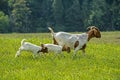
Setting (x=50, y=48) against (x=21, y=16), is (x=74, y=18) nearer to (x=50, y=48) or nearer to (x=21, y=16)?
(x=21, y=16)

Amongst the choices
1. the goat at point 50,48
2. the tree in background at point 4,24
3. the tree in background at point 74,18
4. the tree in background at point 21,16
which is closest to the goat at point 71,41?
the goat at point 50,48

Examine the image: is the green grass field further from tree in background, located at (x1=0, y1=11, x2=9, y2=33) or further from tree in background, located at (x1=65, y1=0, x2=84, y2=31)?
tree in background, located at (x1=65, y1=0, x2=84, y2=31)

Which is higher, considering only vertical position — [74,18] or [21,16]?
[21,16]

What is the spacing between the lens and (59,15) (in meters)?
105

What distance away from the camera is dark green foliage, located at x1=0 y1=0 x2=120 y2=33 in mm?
93625

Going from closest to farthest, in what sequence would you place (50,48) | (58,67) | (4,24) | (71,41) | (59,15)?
(58,67), (50,48), (71,41), (4,24), (59,15)

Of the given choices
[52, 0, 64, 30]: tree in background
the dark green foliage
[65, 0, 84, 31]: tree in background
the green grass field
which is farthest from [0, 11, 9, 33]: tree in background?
the green grass field

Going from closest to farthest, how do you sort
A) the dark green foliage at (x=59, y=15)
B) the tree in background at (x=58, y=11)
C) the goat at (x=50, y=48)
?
the goat at (x=50, y=48), the dark green foliage at (x=59, y=15), the tree in background at (x=58, y=11)

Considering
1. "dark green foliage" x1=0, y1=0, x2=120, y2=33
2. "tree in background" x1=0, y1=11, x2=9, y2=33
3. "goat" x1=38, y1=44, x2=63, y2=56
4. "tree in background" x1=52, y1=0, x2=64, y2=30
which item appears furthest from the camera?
"tree in background" x1=52, y1=0, x2=64, y2=30

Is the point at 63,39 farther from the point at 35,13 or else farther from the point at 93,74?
the point at 35,13

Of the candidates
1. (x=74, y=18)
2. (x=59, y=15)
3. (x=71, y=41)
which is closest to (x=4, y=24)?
(x=59, y=15)

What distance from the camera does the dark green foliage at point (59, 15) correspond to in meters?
93.6

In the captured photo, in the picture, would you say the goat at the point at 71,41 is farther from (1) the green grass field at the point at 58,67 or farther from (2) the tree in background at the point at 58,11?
(2) the tree in background at the point at 58,11

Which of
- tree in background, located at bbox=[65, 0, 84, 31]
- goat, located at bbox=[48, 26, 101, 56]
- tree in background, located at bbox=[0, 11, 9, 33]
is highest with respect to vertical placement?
goat, located at bbox=[48, 26, 101, 56]
